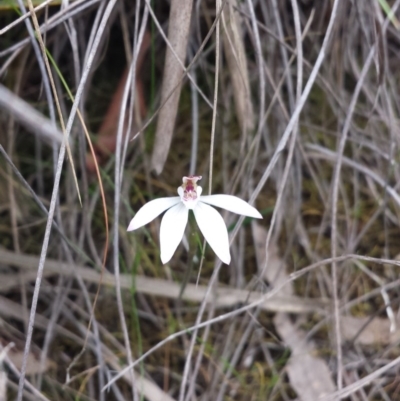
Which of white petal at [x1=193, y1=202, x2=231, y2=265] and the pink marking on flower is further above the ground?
the pink marking on flower

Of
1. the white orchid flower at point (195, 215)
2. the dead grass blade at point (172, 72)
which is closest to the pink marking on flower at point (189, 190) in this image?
the white orchid flower at point (195, 215)

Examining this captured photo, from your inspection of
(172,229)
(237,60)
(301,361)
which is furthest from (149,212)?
(301,361)

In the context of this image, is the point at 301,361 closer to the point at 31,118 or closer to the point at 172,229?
the point at 172,229

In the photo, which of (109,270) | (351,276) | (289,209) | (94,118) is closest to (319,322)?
(351,276)

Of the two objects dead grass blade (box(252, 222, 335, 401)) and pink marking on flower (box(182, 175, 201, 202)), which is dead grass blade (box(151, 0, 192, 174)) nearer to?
pink marking on flower (box(182, 175, 201, 202))

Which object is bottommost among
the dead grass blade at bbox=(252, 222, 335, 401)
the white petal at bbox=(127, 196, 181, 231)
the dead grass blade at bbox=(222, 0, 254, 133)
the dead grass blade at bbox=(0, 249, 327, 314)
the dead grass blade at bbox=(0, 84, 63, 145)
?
the dead grass blade at bbox=(252, 222, 335, 401)

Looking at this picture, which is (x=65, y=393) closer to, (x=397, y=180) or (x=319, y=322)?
(x=319, y=322)

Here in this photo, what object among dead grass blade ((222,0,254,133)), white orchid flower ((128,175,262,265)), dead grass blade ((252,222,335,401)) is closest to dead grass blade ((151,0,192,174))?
dead grass blade ((222,0,254,133))

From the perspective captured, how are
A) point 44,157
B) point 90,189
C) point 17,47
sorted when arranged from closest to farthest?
1. point 17,47
2. point 90,189
3. point 44,157

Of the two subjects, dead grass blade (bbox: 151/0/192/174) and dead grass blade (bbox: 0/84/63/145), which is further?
dead grass blade (bbox: 151/0/192/174)
